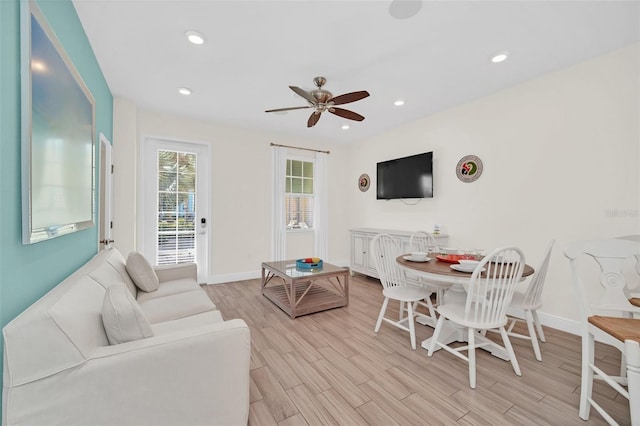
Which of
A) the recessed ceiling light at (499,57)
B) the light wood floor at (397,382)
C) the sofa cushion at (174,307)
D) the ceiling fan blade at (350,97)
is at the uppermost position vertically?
the recessed ceiling light at (499,57)

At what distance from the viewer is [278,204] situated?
500 centimetres

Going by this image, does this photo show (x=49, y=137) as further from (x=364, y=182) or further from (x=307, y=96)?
(x=364, y=182)

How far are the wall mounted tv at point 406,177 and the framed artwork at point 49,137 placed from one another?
153 inches

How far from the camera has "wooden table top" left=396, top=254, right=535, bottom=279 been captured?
6.73 ft

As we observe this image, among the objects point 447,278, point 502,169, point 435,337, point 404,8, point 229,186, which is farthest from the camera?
point 229,186

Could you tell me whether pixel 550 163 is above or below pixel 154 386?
above

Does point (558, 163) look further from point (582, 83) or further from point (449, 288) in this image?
point (449, 288)

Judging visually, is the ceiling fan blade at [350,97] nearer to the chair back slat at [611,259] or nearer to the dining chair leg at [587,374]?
the chair back slat at [611,259]

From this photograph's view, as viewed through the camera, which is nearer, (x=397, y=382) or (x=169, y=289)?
(x=397, y=382)

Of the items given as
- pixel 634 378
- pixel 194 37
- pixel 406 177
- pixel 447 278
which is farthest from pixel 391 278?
pixel 194 37

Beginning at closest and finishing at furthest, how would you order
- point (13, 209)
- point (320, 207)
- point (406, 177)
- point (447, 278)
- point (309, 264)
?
1. point (13, 209)
2. point (447, 278)
3. point (309, 264)
4. point (406, 177)
5. point (320, 207)

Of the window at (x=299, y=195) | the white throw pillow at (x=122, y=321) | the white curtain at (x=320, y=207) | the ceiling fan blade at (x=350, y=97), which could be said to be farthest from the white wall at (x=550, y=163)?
the white throw pillow at (x=122, y=321)

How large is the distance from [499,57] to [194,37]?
2.72 meters

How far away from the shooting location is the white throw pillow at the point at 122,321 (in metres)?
1.28
